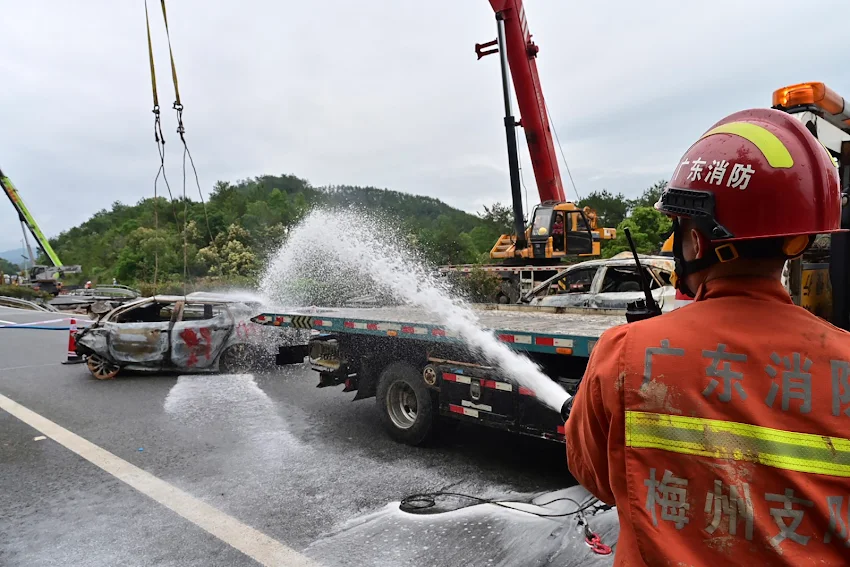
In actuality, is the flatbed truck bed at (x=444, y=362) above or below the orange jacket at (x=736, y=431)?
below

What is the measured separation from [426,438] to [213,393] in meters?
4.29

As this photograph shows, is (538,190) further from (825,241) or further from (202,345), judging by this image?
(825,241)

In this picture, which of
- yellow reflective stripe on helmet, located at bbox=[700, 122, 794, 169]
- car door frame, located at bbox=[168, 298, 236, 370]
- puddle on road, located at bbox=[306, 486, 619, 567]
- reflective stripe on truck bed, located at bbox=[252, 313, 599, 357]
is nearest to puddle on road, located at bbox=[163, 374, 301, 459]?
car door frame, located at bbox=[168, 298, 236, 370]

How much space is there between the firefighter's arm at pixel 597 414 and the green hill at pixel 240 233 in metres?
15.9

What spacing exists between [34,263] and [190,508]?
4701cm

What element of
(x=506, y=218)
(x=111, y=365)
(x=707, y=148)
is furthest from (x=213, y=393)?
(x=506, y=218)

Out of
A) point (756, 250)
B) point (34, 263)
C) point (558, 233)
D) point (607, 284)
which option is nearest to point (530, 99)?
point (558, 233)

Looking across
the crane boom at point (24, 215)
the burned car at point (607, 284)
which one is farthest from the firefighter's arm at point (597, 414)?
the crane boom at point (24, 215)

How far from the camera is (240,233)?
36.0 meters

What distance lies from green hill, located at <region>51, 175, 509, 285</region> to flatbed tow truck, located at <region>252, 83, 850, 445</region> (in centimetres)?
1112

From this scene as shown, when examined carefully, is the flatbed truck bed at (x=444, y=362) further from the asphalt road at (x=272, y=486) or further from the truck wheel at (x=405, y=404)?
the asphalt road at (x=272, y=486)

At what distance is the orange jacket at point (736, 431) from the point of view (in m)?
1.11

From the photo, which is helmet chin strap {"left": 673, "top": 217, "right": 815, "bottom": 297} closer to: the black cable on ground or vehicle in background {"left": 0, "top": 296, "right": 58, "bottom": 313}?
the black cable on ground

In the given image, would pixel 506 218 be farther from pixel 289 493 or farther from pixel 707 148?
pixel 707 148
